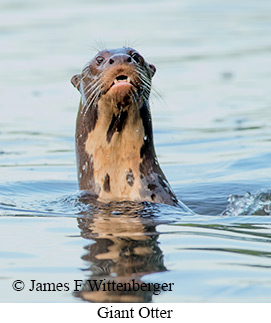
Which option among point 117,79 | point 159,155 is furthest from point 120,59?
point 159,155

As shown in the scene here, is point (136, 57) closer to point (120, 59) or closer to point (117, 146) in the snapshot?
point (120, 59)

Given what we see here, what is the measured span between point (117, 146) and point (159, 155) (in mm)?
3198

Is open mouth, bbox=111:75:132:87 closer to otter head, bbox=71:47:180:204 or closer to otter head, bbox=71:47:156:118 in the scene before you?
otter head, bbox=71:47:156:118

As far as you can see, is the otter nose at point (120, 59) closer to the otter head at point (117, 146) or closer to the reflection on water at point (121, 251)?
the otter head at point (117, 146)

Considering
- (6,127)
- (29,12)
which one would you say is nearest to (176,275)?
(6,127)

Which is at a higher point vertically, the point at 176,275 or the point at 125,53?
the point at 125,53

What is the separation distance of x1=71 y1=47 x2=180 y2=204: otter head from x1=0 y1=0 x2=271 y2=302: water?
0.62 feet

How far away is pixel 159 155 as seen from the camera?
9.88 m

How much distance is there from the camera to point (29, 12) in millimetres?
19812

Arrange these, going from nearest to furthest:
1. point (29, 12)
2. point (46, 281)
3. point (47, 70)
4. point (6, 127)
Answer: point (46, 281), point (6, 127), point (47, 70), point (29, 12)

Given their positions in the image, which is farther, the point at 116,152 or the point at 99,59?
the point at 116,152

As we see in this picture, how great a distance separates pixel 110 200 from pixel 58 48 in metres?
9.54
